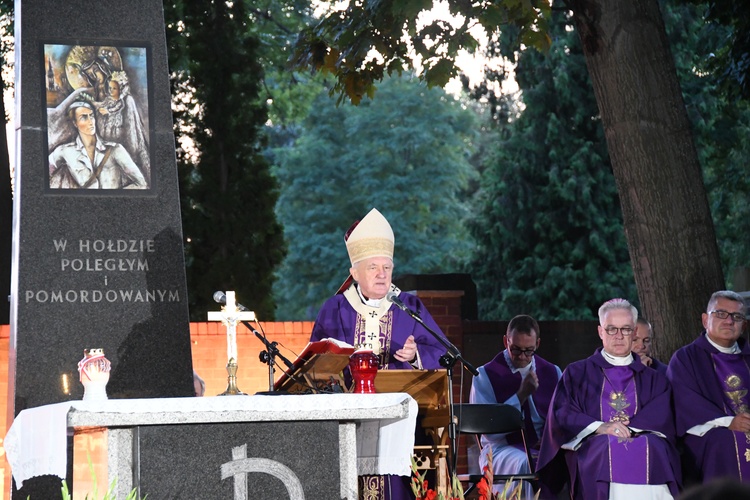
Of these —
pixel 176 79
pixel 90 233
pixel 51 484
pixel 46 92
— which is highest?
pixel 176 79

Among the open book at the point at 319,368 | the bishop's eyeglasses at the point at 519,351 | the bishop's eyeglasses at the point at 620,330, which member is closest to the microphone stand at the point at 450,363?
the open book at the point at 319,368

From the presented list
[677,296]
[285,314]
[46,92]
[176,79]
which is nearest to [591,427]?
[677,296]

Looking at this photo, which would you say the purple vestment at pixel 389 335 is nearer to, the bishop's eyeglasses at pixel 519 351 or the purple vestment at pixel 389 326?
the purple vestment at pixel 389 326

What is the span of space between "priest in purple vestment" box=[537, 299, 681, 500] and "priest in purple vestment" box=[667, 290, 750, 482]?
0.53 feet

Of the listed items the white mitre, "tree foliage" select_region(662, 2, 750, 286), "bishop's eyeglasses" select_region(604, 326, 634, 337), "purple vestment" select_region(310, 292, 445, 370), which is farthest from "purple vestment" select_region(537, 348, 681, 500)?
"tree foliage" select_region(662, 2, 750, 286)

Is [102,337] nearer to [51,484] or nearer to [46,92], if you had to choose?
[51,484]

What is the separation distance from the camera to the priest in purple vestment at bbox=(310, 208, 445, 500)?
7.14 m

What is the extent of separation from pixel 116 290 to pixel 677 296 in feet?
14.7

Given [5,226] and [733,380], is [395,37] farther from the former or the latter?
[5,226]

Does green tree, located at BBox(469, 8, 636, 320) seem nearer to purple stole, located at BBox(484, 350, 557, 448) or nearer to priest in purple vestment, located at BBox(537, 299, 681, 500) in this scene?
purple stole, located at BBox(484, 350, 557, 448)

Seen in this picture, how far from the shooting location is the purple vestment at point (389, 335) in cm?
713

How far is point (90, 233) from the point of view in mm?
7375

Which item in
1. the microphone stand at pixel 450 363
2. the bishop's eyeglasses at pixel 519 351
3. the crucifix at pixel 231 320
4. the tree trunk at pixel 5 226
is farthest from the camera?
the tree trunk at pixel 5 226

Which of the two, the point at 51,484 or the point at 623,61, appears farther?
the point at 623,61
